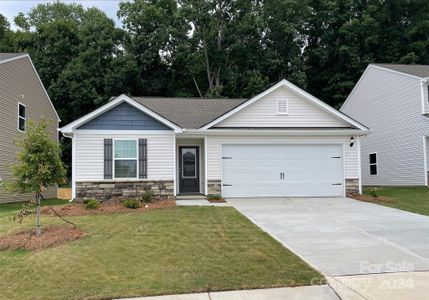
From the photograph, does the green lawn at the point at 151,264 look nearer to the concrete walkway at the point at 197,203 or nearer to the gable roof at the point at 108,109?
the concrete walkway at the point at 197,203

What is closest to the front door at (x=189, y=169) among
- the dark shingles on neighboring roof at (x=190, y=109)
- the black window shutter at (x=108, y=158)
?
the dark shingles on neighboring roof at (x=190, y=109)

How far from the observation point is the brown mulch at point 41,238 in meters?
7.46

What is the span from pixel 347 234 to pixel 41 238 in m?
6.45

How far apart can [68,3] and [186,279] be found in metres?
45.6

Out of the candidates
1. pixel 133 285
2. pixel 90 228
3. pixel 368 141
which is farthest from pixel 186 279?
pixel 368 141

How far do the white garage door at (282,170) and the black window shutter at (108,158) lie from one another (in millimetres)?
4303

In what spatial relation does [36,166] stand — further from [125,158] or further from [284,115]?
[284,115]

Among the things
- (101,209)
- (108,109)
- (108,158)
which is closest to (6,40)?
(108,109)

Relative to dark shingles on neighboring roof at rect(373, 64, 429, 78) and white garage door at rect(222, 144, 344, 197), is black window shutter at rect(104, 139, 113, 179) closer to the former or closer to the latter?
white garage door at rect(222, 144, 344, 197)

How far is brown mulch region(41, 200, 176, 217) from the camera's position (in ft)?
38.3

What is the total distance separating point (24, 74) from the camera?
739 inches

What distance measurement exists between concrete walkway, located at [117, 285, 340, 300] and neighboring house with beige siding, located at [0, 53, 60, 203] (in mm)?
11797

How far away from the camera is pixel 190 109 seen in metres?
18.0

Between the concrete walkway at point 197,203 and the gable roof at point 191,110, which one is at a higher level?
the gable roof at point 191,110
